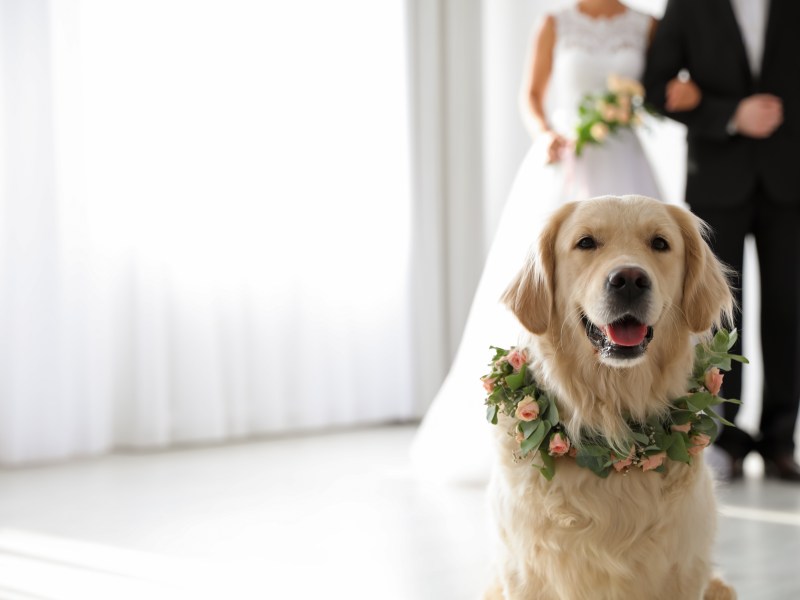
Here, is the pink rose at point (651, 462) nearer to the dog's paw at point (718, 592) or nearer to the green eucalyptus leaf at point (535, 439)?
the green eucalyptus leaf at point (535, 439)

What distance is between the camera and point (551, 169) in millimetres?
3227

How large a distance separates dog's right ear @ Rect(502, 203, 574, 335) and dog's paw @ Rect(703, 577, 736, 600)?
2.10ft

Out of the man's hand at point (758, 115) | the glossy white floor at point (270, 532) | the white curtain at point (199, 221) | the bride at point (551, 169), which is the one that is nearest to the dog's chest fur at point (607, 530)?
the glossy white floor at point (270, 532)

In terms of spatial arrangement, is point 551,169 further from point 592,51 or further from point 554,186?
point 592,51

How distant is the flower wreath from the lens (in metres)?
1.55

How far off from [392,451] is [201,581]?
1732 millimetres

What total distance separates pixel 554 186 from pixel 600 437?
5.76 ft

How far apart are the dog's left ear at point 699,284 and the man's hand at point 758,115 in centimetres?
153

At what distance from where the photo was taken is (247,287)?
170 inches

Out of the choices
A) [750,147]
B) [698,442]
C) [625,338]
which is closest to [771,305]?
[750,147]

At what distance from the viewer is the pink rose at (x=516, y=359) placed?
1673mm

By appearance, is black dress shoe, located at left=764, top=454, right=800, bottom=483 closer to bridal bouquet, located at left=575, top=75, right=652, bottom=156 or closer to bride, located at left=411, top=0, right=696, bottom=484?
bride, located at left=411, top=0, right=696, bottom=484

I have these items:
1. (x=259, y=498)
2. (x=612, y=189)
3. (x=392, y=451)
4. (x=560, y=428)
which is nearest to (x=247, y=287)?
(x=392, y=451)

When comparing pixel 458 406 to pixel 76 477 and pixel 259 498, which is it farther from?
pixel 76 477
